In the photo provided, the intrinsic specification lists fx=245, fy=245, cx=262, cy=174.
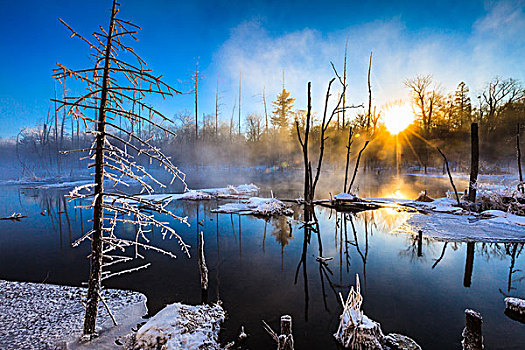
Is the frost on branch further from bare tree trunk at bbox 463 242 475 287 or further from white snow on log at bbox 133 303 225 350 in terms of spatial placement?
bare tree trunk at bbox 463 242 475 287

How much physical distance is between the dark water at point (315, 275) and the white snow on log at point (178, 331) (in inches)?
16.4

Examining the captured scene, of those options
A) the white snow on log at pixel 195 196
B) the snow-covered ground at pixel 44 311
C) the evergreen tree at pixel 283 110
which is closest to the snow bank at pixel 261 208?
the white snow on log at pixel 195 196

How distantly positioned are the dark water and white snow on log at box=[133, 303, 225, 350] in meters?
0.42

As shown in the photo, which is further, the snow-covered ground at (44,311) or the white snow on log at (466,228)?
the white snow on log at (466,228)

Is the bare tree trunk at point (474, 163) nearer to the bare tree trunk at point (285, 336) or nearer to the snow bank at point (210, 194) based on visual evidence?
the bare tree trunk at point (285, 336)

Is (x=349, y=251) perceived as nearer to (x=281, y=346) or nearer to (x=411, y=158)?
(x=281, y=346)

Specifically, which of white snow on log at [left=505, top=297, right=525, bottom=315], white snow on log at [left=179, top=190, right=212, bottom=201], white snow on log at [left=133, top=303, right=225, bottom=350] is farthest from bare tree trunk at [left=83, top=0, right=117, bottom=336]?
white snow on log at [left=179, top=190, right=212, bottom=201]

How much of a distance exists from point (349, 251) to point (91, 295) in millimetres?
6766

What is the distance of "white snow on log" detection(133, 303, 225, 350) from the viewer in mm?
3205

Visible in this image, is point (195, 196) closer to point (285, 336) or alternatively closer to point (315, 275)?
point (315, 275)

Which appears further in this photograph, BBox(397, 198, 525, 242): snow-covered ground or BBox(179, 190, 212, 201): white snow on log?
BBox(179, 190, 212, 201): white snow on log

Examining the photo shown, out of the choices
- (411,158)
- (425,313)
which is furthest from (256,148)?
(425,313)

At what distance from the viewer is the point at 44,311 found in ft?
14.8

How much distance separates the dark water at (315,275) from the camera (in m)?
4.23
